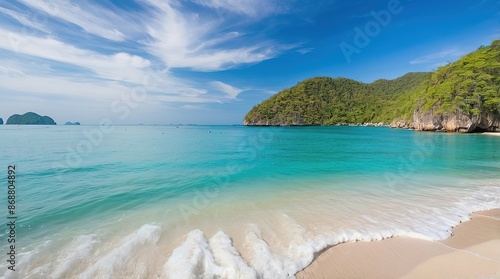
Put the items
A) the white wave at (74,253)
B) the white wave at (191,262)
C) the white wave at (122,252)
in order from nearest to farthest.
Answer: the white wave at (191,262) < the white wave at (122,252) < the white wave at (74,253)

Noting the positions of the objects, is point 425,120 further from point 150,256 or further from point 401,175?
point 150,256

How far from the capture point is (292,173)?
16172mm

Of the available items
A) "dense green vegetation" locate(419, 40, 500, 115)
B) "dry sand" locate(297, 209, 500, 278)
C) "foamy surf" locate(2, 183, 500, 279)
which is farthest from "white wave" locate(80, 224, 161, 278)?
"dense green vegetation" locate(419, 40, 500, 115)

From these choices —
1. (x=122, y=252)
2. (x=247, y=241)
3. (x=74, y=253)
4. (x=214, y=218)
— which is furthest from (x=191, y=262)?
(x=74, y=253)

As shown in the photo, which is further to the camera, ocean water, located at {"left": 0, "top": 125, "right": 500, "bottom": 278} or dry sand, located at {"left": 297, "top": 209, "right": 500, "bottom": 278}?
ocean water, located at {"left": 0, "top": 125, "right": 500, "bottom": 278}

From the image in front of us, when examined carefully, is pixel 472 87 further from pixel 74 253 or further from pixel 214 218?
pixel 74 253

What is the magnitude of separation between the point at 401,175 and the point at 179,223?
15006 mm

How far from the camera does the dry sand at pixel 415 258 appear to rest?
4633 millimetres

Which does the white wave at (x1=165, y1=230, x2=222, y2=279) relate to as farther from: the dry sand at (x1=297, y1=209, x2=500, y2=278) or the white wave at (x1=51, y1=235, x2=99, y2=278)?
the white wave at (x1=51, y1=235, x2=99, y2=278)

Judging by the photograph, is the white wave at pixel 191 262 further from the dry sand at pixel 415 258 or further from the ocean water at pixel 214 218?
the dry sand at pixel 415 258

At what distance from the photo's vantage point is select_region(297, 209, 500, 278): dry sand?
15.2ft

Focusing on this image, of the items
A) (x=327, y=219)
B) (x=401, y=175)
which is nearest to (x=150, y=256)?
(x=327, y=219)

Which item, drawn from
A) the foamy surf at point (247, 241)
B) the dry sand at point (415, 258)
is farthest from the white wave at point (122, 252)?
the dry sand at point (415, 258)

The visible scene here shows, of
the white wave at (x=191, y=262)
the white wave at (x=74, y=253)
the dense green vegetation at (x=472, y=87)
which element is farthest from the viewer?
the dense green vegetation at (x=472, y=87)
